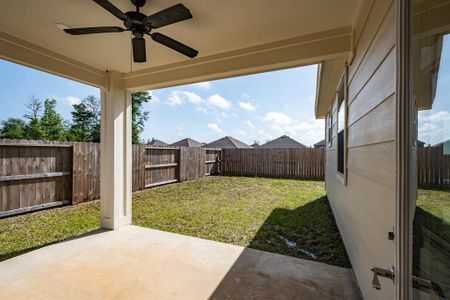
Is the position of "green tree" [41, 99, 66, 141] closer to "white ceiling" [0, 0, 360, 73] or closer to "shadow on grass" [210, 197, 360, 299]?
"white ceiling" [0, 0, 360, 73]

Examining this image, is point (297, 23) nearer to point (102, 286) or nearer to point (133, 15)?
point (133, 15)

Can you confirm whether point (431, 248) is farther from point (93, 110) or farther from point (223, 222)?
point (93, 110)

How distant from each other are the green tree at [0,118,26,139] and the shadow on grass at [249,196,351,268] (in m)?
17.5

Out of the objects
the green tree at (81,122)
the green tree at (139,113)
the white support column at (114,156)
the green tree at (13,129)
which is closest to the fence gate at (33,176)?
the white support column at (114,156)

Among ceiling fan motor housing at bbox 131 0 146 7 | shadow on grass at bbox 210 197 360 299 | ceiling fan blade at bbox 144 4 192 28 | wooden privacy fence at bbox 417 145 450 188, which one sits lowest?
shadow on grass at bbox 210 197 360 299

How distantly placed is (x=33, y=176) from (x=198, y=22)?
443 cm

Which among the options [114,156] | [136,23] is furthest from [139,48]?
[114,156]

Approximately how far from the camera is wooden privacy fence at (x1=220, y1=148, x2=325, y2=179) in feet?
Answer: 32.1

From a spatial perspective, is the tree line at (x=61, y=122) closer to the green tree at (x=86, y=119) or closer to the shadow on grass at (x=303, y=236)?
the green tree at (x=86, y=119)

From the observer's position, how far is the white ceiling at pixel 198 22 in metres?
1.99

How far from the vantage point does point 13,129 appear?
49.2 ft

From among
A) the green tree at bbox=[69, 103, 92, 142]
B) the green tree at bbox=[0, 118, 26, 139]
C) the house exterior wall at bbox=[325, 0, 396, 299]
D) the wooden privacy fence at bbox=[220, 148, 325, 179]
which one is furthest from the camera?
the green tree at bbox=[69, 103, 92, 142]

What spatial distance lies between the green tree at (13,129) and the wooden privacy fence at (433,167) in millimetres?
19365

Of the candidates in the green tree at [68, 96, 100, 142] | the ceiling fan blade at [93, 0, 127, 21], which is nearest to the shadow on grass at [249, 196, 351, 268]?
the ceiling fan blade at [93, 0, 127, 21]
